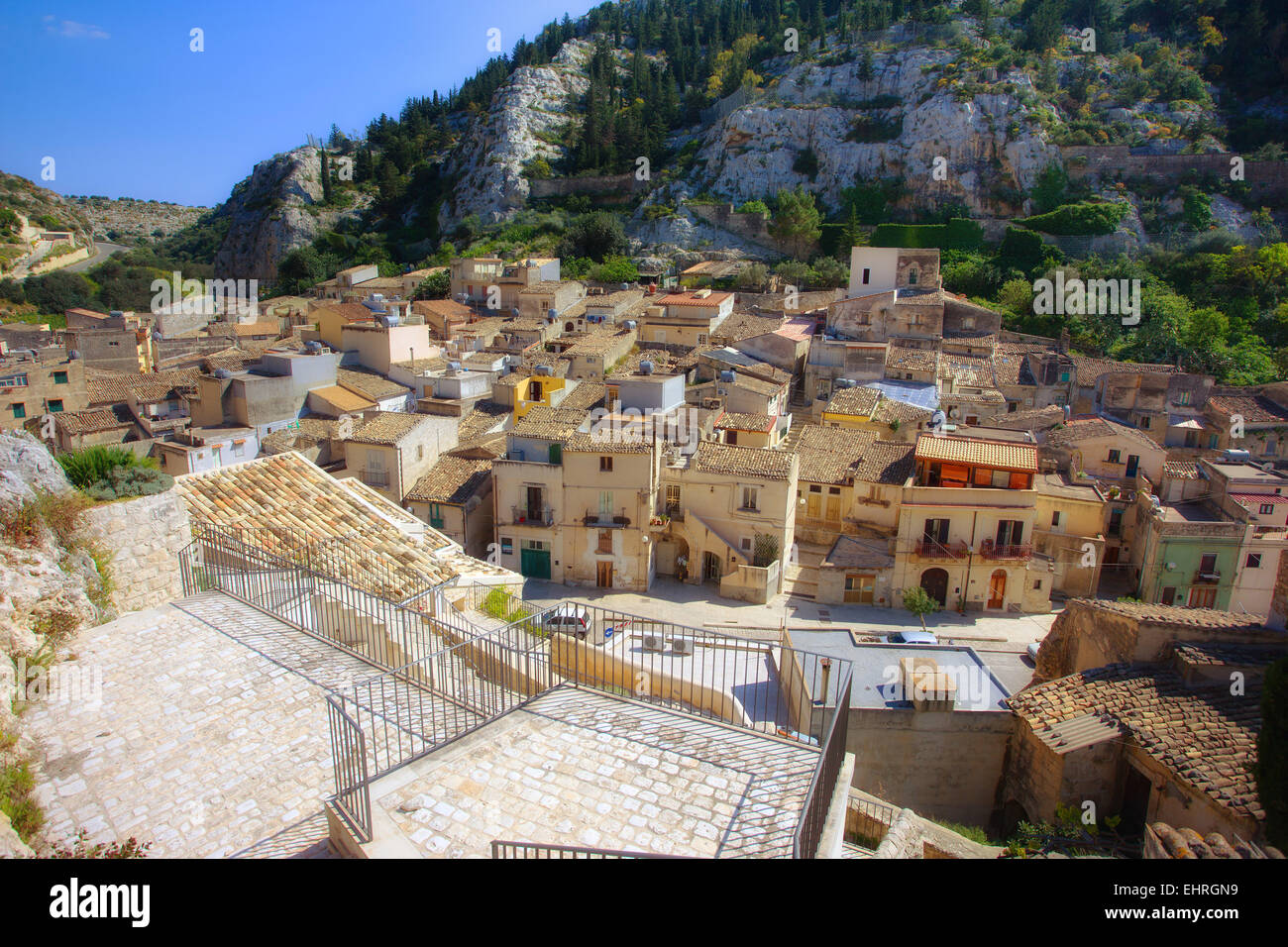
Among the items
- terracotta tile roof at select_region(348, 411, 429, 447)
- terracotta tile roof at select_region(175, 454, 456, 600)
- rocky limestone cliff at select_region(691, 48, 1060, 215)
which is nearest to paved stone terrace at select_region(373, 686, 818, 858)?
terracotta tile roof at select_region(175, 454, 456, 600)

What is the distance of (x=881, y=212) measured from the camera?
216 ft

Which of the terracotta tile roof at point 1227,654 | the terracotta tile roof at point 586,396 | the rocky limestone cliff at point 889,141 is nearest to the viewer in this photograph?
the terracotta tile roof at point 1227,654

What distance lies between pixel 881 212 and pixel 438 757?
67.3 meters

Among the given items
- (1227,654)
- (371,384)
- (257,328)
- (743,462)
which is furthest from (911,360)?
(257,328)

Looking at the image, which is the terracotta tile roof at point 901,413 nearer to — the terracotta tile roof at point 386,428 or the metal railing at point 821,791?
the terracotta tile roof at point 386,428

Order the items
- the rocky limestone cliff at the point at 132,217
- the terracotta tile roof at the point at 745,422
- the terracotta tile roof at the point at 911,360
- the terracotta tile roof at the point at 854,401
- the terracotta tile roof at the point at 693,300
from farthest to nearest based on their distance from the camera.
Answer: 1. the rocky limestone cliff at the point at 132,217
2. the terracotta tile roof at the point at 693,300
3. the terracotta tile roof at the point at 911,360
4. the terracotta tile roof at the point at 854,401
5. the terracotta tile roof at the point at 745,422

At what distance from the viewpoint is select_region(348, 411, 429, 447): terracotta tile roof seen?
27.0m

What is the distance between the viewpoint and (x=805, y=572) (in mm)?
27062

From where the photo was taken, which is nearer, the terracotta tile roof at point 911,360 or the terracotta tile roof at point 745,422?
the terracotta tile roof at point 745,422

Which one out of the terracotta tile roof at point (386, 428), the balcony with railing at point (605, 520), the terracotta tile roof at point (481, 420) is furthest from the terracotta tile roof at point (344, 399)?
the balcony with railing at point (605, 520)

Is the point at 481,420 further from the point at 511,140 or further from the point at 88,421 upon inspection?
the point at 511,140

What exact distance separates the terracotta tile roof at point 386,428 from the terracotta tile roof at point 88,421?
11579 mm

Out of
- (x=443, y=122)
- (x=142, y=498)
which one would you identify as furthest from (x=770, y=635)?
(x=443, y=122)

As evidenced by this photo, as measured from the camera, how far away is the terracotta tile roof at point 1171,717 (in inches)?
430
